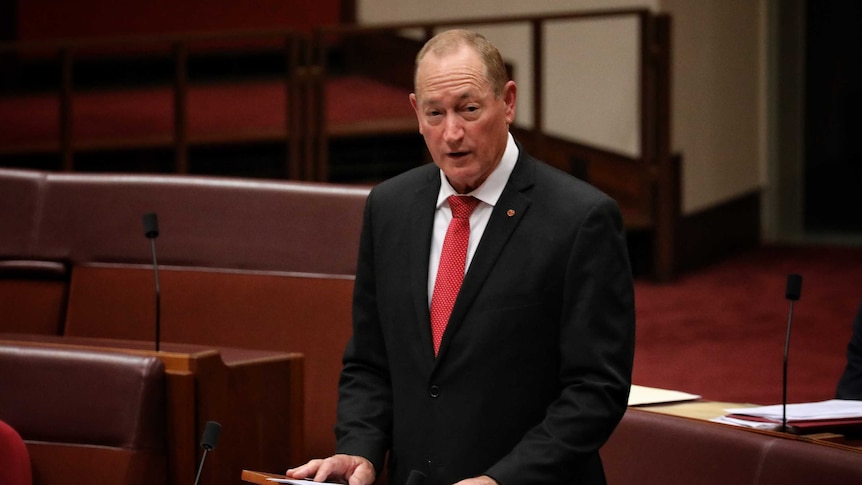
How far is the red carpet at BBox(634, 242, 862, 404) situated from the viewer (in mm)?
2879

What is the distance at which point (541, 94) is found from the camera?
3.89m

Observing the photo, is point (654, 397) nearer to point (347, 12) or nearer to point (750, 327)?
point (750, 327)

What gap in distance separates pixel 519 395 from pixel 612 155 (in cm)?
283

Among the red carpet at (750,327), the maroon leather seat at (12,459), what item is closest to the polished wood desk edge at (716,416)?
the maroon leather seat at (12,459)

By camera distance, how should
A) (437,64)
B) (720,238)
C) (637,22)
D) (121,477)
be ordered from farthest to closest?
(720,238)
(637,22)
(121,477)
(437,64)

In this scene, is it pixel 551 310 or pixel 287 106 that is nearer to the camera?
pixel 551 310

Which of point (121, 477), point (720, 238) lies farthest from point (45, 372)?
point (720, 238)

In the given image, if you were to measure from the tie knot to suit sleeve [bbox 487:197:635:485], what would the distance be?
0.12 meters

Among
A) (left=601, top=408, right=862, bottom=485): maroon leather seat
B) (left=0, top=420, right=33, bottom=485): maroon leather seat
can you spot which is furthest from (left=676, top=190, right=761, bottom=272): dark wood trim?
(left=0, top=420, right=33, bottom=485): maroon leather seat

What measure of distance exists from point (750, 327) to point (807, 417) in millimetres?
1826

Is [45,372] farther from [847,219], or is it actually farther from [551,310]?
[847,219]

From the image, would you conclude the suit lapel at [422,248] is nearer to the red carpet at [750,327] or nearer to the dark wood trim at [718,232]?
the red carpet at [750,327]

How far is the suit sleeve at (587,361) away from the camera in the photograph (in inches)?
45.2

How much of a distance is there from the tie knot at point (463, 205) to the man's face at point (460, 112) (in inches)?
1.2
